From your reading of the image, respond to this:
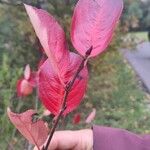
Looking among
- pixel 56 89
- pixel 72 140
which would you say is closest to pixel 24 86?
pixel 72 140

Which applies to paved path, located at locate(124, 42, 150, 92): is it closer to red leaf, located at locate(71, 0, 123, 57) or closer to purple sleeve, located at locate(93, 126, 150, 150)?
purple sleeve, located at locate(93, 126, 150, 150)

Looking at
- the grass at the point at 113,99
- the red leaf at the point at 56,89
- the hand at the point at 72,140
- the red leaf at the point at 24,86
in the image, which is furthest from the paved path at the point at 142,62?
the red leaf at the point at 56,89

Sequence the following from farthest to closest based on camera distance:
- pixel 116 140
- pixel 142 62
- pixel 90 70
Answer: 1. pixel 142 62
2. pixel 90 70
3. pixel 116 140

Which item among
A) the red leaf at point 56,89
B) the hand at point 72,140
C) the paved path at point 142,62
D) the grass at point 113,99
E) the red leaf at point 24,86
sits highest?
the red leaf at point 56,89

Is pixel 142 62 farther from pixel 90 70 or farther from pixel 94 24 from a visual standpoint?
pixel 94 24

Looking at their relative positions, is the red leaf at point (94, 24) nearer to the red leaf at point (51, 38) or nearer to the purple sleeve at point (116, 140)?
the red leaf at point (51, 38)
